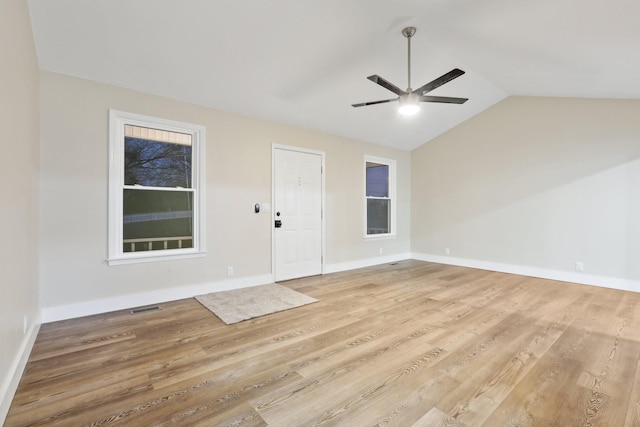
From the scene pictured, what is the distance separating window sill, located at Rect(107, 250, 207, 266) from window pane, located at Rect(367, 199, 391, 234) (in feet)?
11.8

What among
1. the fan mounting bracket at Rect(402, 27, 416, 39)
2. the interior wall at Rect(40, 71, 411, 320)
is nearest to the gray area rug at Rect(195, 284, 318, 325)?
the interior wall at Rect(40, 71, 411, 320)

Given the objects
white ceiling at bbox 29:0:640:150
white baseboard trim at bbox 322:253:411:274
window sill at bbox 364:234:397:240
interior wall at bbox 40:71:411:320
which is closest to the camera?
white ceiling at bbox 29:0:640:150

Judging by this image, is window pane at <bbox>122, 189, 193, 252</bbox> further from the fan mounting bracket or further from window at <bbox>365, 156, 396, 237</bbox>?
window at <bbox>365, 156, 396, 237</bbox>

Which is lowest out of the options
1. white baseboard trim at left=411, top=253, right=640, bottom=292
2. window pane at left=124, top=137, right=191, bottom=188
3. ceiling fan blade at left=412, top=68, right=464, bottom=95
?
white baseboard trim at left=411, top=253, right=640, bottom=292

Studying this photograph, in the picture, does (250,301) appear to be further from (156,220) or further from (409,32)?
A: (409,32)

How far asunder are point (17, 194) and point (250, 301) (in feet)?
7.92

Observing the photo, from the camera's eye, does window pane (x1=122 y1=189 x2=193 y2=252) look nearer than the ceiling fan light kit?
No

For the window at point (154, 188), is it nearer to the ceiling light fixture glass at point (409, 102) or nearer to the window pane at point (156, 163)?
the window pane at point (156, 163)

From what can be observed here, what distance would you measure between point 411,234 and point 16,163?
21.8 ft

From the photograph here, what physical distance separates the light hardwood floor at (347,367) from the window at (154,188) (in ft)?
2.50

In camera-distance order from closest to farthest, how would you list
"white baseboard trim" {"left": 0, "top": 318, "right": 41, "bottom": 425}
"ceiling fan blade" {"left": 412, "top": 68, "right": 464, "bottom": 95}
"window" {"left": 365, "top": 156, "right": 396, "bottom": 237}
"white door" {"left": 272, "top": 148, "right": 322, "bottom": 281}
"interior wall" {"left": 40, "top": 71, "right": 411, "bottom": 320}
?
"white baseboard trim" {"left": 0, "top": 318, "right": 41, "bottom": 425}
"ceiling fan blade" {"left": 412, "top": 68, "right": 464, "bottom": 95}
"interior wall" {"left": 40, "top": 71, "right": 411, "bottom": 320}
"white door" {"left": 272, "top": 148, "right": 322, "bottom": 281}
"window" {"left": 365, "top": 156, "right": 396, "bottom": 237}

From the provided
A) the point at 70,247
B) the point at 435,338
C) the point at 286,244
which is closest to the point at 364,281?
the point at 286,244

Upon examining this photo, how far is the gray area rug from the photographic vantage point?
3246 millimetres

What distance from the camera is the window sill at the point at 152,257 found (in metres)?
3.31
